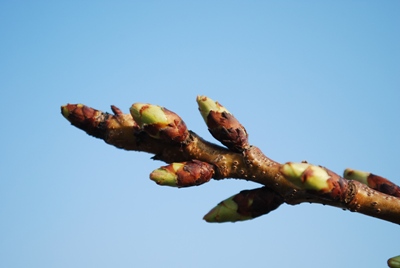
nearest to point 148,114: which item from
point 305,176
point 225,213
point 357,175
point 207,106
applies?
point 207,106

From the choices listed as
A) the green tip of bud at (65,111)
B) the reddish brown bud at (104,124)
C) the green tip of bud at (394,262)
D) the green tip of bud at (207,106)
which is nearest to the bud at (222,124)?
the green tip of bud at (207,106)

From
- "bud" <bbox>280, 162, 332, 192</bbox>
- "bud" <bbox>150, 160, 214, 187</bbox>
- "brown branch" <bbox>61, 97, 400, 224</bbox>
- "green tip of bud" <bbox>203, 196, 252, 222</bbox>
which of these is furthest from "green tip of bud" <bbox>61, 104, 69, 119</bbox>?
"bud" <bbox>280, 162, 332, 192</bbox>

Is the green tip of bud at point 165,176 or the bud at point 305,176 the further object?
the green tip of bud at point 165,176

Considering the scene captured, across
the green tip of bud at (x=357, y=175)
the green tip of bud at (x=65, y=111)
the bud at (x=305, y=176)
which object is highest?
the green tip of bud at (x=65, y=111)

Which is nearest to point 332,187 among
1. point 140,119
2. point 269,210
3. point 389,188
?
point 269,210

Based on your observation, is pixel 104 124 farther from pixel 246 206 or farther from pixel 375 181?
pixel 375 181

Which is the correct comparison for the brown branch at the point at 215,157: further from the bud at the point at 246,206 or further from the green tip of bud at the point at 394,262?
the green tip of bud at the point at 394,262

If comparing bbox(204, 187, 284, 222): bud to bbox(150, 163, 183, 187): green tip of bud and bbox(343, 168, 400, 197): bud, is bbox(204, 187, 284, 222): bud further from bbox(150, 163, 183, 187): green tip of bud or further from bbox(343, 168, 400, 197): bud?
bbox(343, 168, 400, 197): bud
